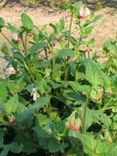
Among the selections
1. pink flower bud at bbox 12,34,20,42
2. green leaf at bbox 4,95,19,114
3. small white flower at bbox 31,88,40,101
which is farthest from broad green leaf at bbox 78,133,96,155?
pink flower bud at bbox 12,34,20,42

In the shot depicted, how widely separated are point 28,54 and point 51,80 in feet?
0.56

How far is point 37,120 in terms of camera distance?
1751 millimetres

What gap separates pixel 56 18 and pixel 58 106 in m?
5.11

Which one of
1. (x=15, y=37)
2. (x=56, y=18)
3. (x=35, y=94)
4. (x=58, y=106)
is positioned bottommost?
(x=56, y=18)

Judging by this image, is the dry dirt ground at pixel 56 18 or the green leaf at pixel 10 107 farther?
the dry dirt ground at pixel 56 18

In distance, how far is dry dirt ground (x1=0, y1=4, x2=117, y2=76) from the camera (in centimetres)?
622

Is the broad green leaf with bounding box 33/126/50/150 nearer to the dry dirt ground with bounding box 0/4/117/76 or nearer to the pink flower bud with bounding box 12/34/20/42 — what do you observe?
the pink flower bud with bounding box 12/34/20/42

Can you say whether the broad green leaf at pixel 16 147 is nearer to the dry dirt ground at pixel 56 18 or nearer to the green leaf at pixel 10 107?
the green leaf at pixel 10 107

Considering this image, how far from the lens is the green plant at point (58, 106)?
5.26 feet

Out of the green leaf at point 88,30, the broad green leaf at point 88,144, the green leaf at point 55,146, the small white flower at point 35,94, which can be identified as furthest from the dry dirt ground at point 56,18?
the broad green leaf at point 88,144

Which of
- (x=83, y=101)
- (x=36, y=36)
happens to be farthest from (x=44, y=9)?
(x=83, y=101)

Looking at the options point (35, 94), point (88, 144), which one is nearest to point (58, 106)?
point (35, 94)

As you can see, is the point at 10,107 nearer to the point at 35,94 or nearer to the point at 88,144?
the point at 35,94

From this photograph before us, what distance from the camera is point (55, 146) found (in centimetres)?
161
